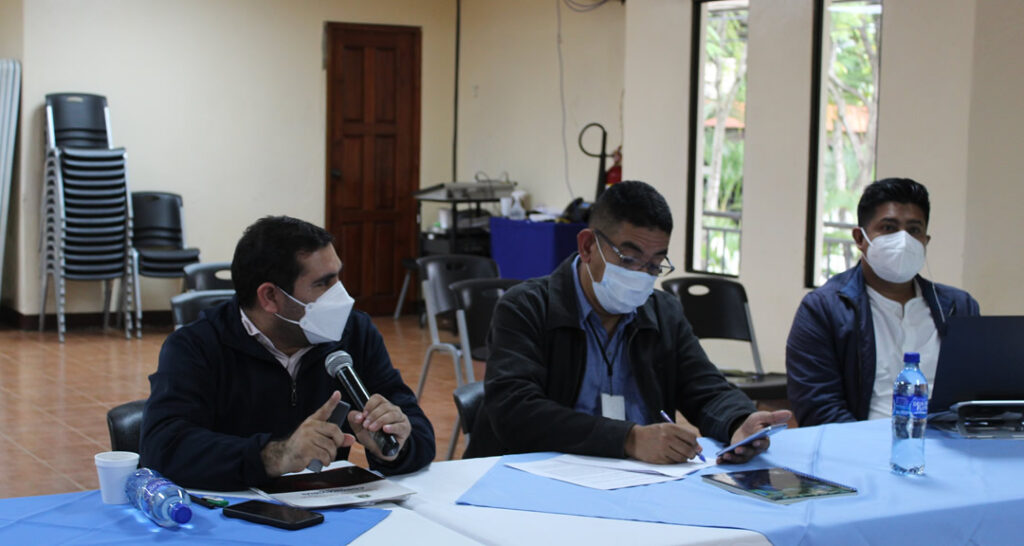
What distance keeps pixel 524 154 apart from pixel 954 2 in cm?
452

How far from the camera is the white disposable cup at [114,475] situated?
1.99 meters

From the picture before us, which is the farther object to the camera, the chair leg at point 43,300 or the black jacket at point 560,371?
the chair leg at point 43,300

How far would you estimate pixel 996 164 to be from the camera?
5.12 meters

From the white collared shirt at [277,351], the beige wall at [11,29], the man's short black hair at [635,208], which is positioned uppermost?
the beige wall at [11,29]

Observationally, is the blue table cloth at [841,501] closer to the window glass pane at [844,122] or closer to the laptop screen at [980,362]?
the laptop screen at [980,362]

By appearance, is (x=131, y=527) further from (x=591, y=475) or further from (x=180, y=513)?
(x=591, y=475)

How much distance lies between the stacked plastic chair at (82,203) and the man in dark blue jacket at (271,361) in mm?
6252

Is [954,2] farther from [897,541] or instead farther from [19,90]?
[19,90]

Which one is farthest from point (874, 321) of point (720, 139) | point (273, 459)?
point (720, 139)

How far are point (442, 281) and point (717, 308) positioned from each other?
1290 mm

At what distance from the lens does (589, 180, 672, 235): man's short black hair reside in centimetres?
275

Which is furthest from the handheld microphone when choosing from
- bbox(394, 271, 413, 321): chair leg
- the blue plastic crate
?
bbox(394, 271, 413, 321): chair leg

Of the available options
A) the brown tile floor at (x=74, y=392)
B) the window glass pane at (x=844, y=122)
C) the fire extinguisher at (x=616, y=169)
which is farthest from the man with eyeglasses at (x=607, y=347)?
the fire extinguisher at (x=616, y=169)

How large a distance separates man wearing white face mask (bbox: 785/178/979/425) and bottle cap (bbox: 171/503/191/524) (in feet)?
6.46
